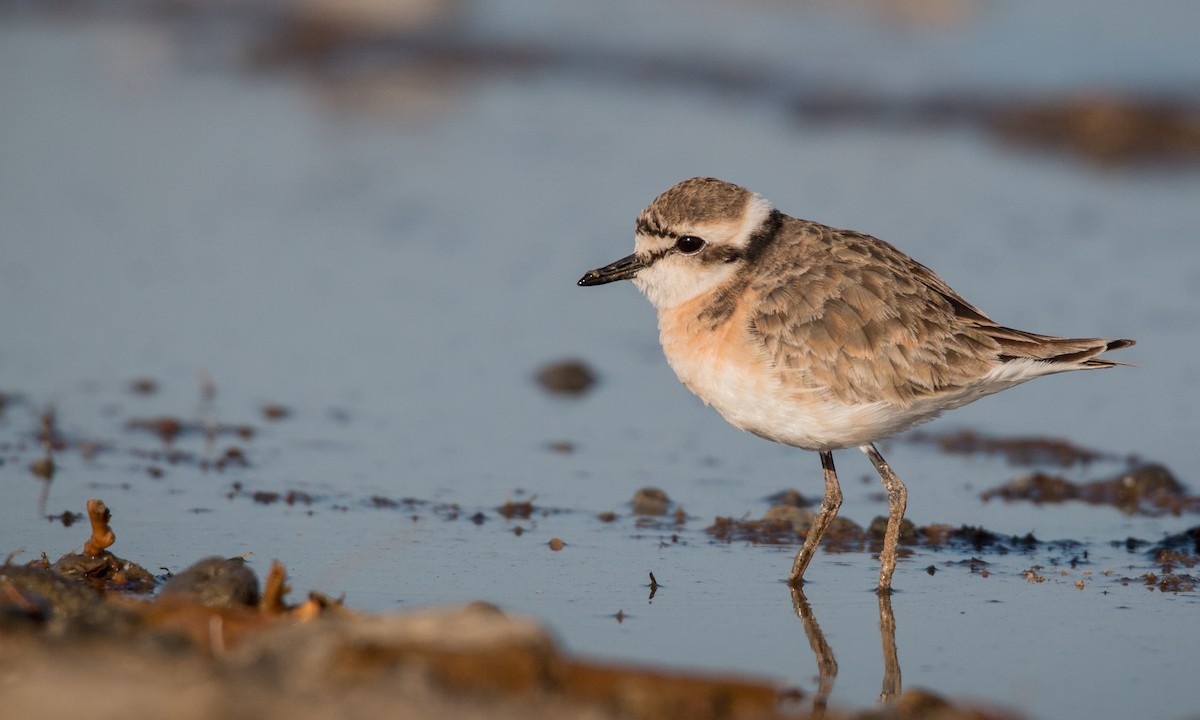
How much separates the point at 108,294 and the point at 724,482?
5877 mm

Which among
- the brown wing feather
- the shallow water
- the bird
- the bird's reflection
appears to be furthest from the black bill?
the bird's reflection

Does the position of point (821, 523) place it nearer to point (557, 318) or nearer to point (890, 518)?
point (890, 518)

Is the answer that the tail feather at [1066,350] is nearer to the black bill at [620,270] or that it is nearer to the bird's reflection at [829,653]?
the bird's reflection at [829,653]

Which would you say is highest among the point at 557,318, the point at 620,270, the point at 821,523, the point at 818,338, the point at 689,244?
the point at 557,318

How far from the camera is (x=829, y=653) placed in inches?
271

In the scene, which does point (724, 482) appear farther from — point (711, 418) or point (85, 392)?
point (85, 392)

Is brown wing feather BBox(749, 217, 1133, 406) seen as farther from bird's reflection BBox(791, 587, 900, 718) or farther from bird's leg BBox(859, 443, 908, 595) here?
bird's reflection BBox(791, 587, 900, 718)

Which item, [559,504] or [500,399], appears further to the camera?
[500,399]

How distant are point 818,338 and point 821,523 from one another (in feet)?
3.37

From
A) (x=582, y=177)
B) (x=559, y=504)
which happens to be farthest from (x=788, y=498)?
(x=582, y=177)

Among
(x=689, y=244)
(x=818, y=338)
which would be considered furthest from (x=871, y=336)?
(x=689, y=244)

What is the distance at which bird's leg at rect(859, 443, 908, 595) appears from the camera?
25.2ft

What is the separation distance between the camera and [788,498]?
30.3 ft

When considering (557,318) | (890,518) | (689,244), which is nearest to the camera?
(890,518)
